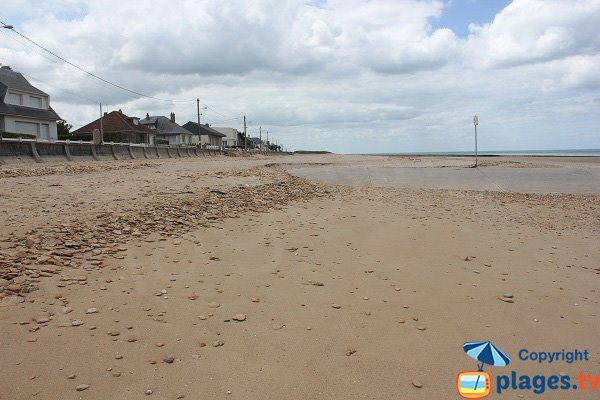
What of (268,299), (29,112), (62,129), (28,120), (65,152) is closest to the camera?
(268,299)

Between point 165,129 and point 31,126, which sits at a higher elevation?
point 165,129

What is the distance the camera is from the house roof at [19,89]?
43812mm

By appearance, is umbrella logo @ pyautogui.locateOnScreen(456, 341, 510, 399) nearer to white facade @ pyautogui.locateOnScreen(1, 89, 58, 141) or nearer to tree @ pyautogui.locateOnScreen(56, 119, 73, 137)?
white facade @ pyautogui.locateOnScreen(1, 89, 58, 141)

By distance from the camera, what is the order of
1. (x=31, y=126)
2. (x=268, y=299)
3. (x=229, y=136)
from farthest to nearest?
(x=229, y=136)
(x=31, y=126)
(x=268, y=299)

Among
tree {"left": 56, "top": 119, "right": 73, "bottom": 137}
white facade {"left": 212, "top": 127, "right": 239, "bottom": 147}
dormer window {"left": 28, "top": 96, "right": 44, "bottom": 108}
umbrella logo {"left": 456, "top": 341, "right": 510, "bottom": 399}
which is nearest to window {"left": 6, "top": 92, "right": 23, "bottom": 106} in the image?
dormer window {"left": 28, "top": 96, "right": 44, "bottom": 108}

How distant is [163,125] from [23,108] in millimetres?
44870

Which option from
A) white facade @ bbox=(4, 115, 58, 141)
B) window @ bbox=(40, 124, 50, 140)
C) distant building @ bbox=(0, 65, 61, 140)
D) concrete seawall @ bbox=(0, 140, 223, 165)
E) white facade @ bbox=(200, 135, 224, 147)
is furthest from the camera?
white facade @ bbox=(200, 135, 224, 147)

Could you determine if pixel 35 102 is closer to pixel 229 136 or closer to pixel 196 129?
pixel 196 129

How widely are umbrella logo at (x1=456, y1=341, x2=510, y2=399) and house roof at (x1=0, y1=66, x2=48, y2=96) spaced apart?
169 feet

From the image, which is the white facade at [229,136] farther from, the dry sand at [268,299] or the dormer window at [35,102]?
the dry sand at [268,299]

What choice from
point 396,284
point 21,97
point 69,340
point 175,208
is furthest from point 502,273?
point 21,97

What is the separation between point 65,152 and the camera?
23.1 meters

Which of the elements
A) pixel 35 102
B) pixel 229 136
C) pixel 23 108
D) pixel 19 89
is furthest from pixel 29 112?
pixel 229 136

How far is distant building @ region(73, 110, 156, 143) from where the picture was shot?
70.5m
